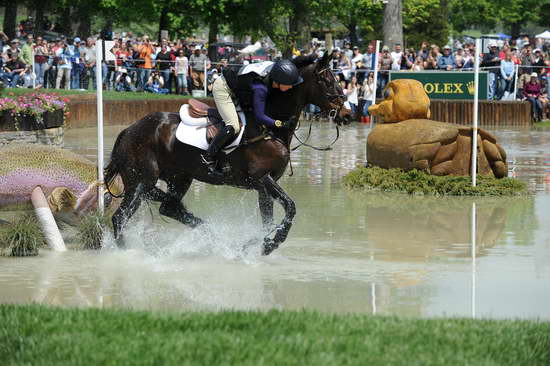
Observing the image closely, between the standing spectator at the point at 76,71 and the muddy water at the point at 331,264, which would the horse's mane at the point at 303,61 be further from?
the standing spectator at the point at 76,71

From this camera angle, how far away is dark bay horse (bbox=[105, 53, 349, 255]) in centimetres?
1072

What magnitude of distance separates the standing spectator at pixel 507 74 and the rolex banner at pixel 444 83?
34.7 feet

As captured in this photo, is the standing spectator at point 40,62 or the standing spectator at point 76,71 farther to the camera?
the standing spectator at point 76,71

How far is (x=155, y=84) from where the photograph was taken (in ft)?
116

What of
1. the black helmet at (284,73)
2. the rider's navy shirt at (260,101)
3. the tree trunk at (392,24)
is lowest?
the rider's navy shirt at (260,101)

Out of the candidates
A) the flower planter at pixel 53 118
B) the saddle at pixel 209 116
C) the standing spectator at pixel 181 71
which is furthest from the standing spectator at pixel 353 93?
the saddle at pixel 209 116

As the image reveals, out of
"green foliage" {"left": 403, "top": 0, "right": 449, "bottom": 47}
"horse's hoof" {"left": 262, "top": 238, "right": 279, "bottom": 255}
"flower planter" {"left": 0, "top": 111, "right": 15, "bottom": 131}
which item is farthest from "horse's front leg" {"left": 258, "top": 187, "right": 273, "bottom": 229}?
"green foliage" {"left": 403, "top": 0, "right": 449, "bottom": 47}

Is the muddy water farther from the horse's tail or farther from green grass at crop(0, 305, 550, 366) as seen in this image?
green grass at crop(0, 305, 550, 366)

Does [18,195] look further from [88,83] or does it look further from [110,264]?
[88,83]

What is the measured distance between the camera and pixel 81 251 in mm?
11117

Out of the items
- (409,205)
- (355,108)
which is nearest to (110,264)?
(409,205)

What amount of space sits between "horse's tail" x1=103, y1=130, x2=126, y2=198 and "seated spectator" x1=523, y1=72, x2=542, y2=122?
22.2 m

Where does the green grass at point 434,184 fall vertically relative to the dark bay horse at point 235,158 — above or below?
below

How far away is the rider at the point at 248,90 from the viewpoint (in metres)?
10.5
